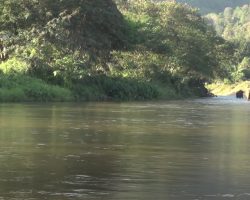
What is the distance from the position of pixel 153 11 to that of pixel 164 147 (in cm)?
7566

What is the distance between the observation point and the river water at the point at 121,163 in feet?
33.2

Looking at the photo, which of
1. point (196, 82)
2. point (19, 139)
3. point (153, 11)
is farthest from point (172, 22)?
point (19, 139)

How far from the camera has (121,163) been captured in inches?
523

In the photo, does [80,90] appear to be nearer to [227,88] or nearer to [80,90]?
[80,90]

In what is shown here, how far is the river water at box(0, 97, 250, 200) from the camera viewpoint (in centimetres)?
1013

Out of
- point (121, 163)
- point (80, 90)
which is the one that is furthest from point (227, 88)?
point (121, 163)

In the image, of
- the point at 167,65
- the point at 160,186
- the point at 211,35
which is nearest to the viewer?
the point at 160,186

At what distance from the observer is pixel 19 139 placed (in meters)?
17.4

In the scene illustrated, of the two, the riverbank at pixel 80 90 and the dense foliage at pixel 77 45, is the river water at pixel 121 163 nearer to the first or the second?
the riverbank at pixel 80 90

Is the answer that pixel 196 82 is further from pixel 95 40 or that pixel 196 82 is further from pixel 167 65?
pixel 95 40

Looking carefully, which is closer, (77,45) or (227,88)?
(77,45)

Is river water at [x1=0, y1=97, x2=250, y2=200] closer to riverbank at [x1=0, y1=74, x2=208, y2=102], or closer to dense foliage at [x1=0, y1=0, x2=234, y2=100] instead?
riverbank at [x1=0, y1=74, x2=208, y2=102]

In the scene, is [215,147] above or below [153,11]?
below

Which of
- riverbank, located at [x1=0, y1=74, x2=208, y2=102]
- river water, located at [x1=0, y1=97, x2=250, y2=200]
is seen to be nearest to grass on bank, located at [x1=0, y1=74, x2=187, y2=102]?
riverbank, located at [x1=0, y1=74, x2=208, y2=102]
